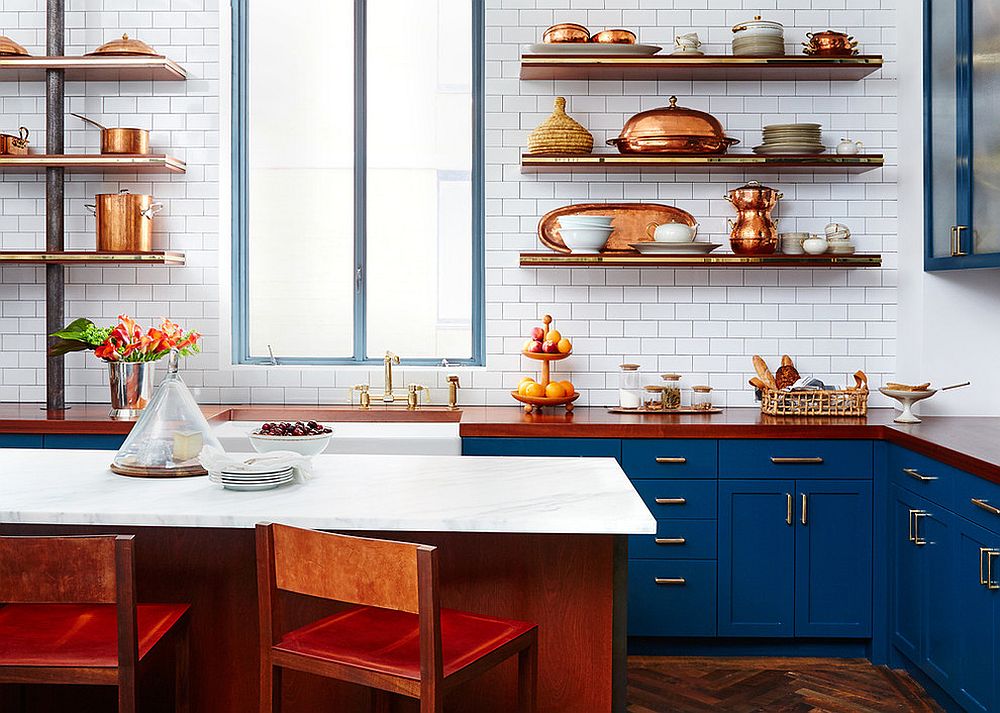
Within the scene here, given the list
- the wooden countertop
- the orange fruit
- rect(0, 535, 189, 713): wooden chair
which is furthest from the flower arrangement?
the orange fruit

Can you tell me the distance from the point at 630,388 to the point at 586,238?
2.20ft

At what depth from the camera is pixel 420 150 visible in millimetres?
5109

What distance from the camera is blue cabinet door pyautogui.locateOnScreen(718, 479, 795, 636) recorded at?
414cm

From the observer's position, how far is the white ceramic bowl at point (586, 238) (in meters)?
4.57

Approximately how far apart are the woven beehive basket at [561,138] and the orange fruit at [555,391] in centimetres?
99

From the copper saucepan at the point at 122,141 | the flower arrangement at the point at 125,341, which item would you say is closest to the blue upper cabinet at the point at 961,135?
the flower arrangement at the point at 125,341

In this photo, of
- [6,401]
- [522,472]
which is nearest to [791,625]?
[522,472]

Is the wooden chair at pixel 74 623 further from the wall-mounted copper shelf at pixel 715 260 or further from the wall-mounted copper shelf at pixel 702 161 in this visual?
the wall-mounted copper shelf at pixel 702 161

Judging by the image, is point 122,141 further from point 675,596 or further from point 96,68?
point 675,596

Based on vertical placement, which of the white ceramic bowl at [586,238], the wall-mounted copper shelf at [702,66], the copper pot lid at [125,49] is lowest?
the white ceramic bowl at [586,238]

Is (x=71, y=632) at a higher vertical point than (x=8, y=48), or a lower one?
lower

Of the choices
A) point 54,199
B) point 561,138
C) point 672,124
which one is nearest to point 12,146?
point 54,199

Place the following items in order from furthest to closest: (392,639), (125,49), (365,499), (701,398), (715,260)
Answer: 1. (701,398)
2. (125,49)
3. (715,260)
4. (365,499)
5. (392,639)

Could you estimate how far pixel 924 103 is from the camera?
14.7ft
